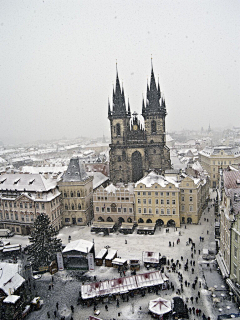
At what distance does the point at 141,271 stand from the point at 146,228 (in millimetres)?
15735

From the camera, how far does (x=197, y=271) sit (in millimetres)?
44438

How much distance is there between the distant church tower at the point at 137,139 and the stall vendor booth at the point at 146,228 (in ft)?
70.4

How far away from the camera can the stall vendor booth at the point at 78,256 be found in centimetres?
4594

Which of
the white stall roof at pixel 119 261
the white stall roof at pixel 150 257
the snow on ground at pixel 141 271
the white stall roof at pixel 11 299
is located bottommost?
the snow on ground at pixel 141 271

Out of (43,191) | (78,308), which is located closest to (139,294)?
(78,308)

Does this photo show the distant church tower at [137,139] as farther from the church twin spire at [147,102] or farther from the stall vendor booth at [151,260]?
the stall vendor booth at [151,260]

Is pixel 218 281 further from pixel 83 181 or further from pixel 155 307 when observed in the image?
pixel 83 181

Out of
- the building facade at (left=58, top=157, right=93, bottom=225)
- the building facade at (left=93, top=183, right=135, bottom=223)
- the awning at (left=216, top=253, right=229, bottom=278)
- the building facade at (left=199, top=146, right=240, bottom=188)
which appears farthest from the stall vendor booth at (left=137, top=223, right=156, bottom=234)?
the building facade at (left=199, top=146, right=240, bottom=188)

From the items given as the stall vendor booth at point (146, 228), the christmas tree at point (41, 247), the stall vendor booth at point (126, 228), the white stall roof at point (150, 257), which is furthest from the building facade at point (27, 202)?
the white stall roof at point (150, 257)

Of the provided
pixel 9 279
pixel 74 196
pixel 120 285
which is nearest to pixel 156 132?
pixel 74 196

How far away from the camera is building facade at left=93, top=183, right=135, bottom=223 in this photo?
215 feet

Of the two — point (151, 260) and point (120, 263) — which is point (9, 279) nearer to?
point (120, 263)

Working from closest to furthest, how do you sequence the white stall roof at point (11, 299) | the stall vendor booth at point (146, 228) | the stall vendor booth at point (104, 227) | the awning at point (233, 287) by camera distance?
the white stall roof at point (11, 299)
the awning at point (233, 287)
the stall vendor booth at point (146, 228)
the stall vendor booth at point (104, 227)

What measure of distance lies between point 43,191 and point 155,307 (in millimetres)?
36619
